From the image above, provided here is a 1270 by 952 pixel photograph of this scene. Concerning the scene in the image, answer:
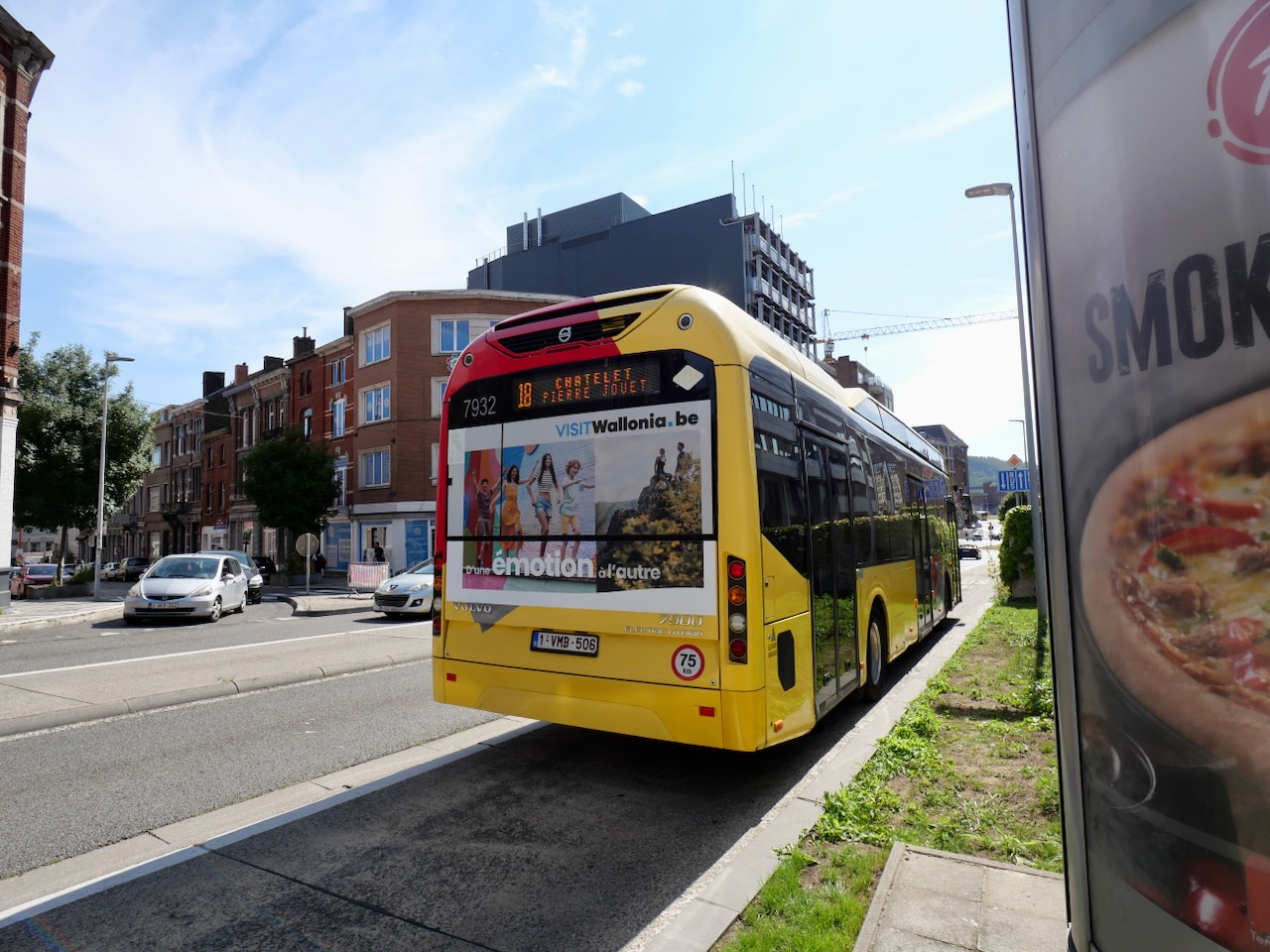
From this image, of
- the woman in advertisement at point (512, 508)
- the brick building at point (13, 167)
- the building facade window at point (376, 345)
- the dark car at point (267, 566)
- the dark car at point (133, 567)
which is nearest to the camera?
the woman in advertisement at point (512, 508)

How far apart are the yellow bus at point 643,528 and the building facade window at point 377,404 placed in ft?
115

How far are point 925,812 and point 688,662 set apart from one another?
1.64m

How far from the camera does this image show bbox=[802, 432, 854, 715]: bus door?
5.84m

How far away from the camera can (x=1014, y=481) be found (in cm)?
1770

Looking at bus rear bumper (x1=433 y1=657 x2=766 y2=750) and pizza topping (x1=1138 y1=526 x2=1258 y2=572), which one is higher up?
pizza topping (x1=1138 y1=526 x2=1258 y2=572)

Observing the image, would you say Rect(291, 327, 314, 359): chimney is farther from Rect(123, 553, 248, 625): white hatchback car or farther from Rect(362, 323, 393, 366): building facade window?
Rect(123, 553, 248, 625): white hatchback car

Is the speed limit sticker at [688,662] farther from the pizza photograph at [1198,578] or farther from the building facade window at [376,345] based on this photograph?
the building facade window at [376,345]

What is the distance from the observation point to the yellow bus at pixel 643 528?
4.78 metres

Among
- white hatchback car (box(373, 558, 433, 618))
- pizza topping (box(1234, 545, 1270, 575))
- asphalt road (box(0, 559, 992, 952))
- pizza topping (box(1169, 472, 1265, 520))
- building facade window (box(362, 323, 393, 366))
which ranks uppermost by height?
building facade window (box(362, 323, 393, 366))

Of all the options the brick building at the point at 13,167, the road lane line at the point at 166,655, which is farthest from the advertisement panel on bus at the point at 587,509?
the brick building at the point at 13,167

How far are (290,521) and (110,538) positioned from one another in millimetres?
46326

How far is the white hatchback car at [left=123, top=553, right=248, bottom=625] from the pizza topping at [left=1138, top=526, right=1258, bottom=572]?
18893 millimetres

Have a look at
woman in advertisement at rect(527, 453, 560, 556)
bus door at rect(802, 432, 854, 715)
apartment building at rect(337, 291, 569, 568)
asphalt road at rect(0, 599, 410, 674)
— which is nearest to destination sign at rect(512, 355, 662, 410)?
woman in advertisement at rect(527, 453, 560, 556)

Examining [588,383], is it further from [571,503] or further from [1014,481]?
[1014,481]
